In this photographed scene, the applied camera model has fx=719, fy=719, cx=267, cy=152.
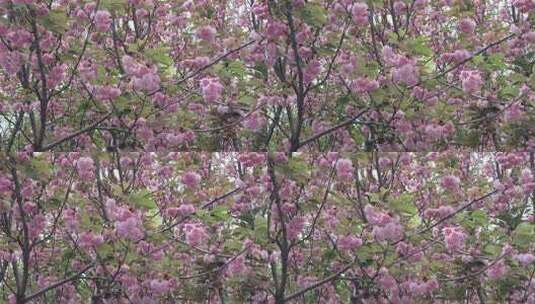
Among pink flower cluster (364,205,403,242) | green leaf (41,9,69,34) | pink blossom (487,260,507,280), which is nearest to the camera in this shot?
green leaf (41,9,69,34)

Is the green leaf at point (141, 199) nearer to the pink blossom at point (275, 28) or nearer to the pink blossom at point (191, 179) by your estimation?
the pink blossom at point (191, 179)

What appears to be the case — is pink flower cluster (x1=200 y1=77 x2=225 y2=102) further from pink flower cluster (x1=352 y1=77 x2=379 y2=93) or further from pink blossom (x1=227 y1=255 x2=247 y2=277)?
pink blossom (x1=227 y1=255 x2=247 y2=277)

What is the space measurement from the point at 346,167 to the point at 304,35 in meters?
0.58

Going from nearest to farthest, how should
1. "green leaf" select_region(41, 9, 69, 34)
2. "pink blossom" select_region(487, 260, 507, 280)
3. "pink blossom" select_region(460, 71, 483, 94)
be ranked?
"green leaf" select_region(41, 9, 69, 34) → "pink blossom" select_region(460, 71, 483, 94) → "pink blossom" select_region(487, 260, 507, 280)

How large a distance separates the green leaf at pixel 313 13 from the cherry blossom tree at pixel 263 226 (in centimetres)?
58

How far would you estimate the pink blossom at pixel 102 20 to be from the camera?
2.90 m

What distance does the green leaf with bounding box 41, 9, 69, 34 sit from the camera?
2.86 meters

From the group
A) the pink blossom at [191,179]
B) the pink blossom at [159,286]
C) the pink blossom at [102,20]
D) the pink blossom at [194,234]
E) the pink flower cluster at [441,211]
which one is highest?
the pink blossom at [102,20]

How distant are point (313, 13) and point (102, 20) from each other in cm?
86

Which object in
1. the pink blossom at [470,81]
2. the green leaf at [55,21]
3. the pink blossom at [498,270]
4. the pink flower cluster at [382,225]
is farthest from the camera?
the pink blossom at [498,270]

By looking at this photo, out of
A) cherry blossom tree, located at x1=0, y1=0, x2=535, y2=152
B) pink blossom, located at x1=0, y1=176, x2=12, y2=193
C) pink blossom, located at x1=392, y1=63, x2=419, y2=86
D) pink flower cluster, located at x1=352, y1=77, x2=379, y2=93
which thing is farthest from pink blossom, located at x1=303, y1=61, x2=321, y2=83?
pink blossom, located at x1=0, y1=176, x2=12, y2=193

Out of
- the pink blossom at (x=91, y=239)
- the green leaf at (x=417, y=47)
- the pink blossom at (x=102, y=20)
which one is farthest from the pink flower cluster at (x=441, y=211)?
the pink blossom at (x=102, y=20)

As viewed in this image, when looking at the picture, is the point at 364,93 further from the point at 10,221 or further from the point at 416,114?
the point at 10,221

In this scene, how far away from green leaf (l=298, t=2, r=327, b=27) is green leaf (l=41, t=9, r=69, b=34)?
0.95 m
